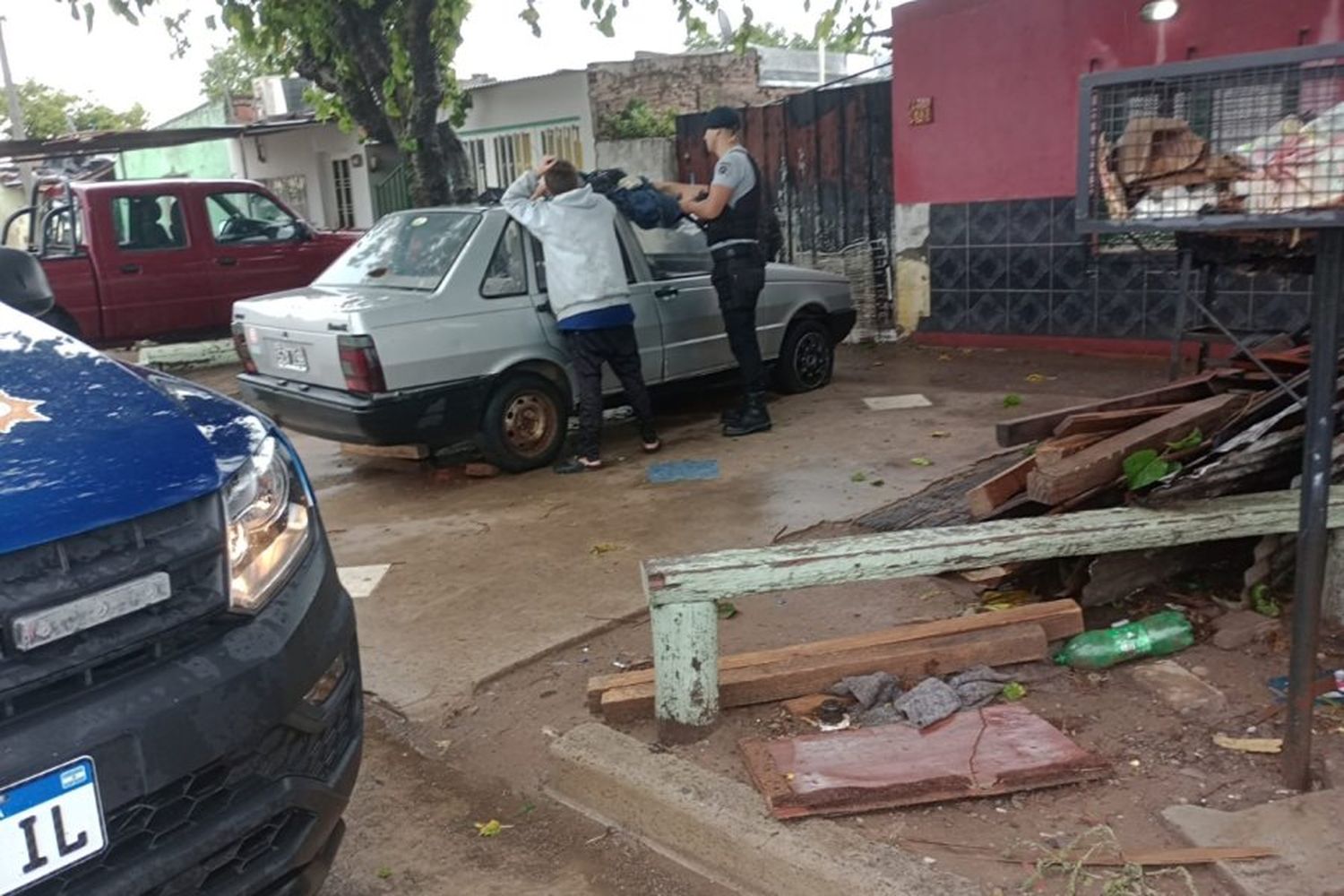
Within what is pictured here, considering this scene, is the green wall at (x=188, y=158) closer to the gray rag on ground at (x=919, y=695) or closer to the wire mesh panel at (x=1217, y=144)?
the gray rag on ground at (x=919, y=695)

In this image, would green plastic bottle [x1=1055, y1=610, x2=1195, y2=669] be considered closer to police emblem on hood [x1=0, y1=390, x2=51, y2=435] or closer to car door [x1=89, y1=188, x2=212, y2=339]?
police emblem on hood [x1=0, y1=390, x2=51, y2=435]

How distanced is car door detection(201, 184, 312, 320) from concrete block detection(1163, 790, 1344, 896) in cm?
1117

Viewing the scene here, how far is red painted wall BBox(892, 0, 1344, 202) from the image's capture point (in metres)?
7.82

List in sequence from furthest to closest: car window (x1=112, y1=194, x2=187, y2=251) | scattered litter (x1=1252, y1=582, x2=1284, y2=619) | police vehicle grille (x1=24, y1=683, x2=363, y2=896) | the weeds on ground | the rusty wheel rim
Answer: car window (x1=112, y1=194, x2=187, y2=251)
the rusty wheel rim
scattered litter (x1=1252, y1=582, x2=1284, y2=619)
the weeds on ground
police vehicle grille (x1=24, y1=683, x2=363, y2=896)

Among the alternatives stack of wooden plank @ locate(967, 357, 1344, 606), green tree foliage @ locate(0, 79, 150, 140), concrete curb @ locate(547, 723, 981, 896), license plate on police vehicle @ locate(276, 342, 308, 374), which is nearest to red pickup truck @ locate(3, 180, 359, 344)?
license plate on police vehicle @ locate(276, 342, 308, 374)

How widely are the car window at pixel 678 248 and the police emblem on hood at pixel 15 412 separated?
561 centimetres

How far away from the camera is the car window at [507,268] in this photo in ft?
21.3

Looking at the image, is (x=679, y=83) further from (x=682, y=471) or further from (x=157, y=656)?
(x=157, y=656)

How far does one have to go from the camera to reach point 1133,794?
289 centimetres

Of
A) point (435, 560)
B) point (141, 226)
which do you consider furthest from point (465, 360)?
point (141, 226)

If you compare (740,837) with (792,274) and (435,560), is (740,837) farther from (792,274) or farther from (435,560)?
(792,274)

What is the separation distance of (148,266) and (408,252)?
5.90m

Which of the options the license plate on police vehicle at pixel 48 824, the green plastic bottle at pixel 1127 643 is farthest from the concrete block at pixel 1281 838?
the license plate on police vehicle at pixel 48 824

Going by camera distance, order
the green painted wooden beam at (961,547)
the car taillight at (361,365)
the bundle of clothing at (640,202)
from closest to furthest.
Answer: the green painted wooden beam at (961,547) < the car taillight at (361,365) < the bundle of clothing at (640,202)
